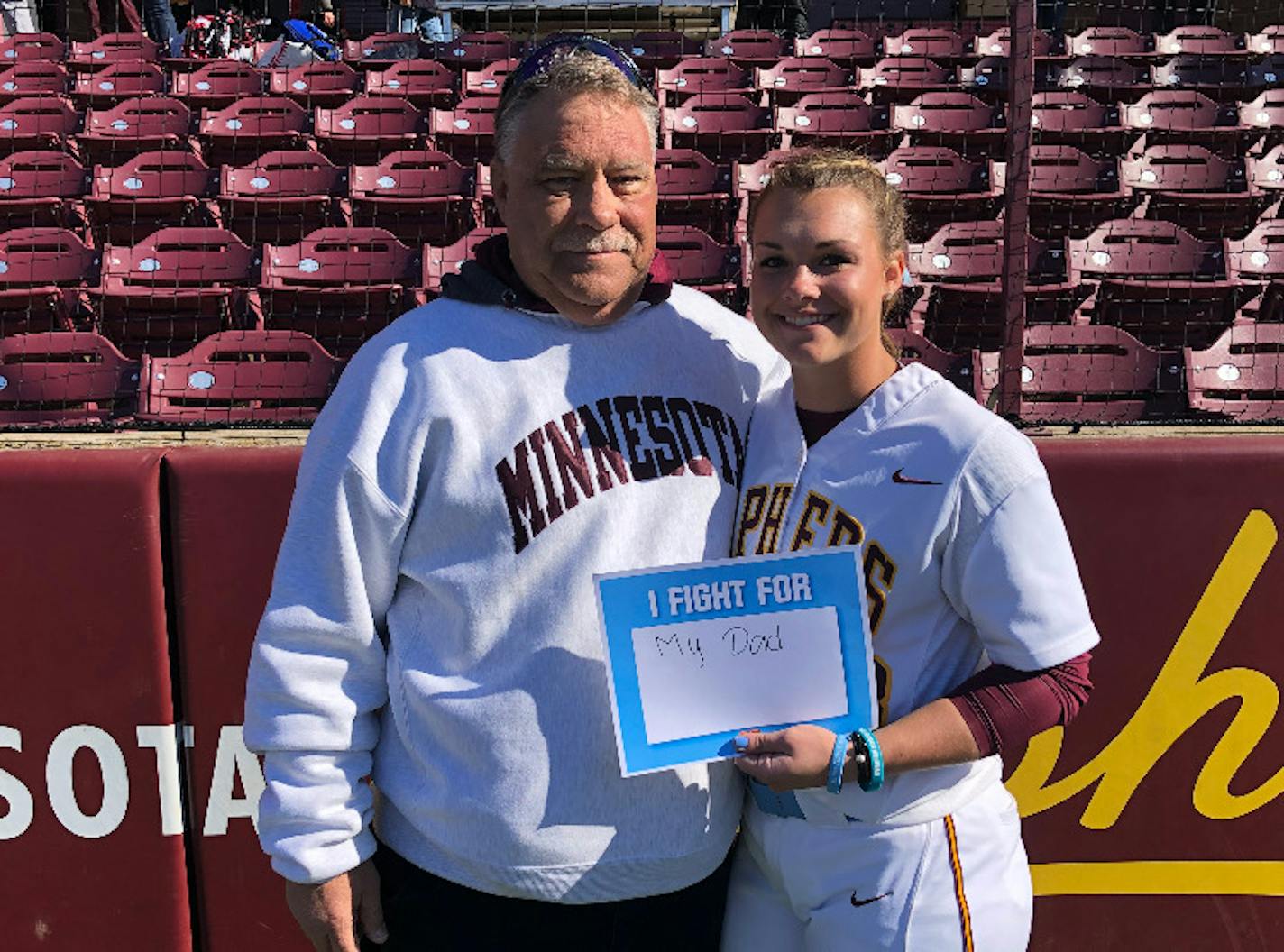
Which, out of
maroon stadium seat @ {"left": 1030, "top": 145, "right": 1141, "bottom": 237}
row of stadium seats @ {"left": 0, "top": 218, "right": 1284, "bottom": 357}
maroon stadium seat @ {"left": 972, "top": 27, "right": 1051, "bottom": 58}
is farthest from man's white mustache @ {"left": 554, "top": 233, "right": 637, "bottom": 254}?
maroon stadium seat @ {"left": 972, "top": 27, "right": 1051, "bottom": 58}

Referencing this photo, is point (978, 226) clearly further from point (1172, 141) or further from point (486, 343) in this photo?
point (486, 343)

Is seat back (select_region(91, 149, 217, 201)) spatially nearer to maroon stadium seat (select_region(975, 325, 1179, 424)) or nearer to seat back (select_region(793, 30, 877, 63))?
maroon stadium seat (select_region(975, 325, 1179, 424))

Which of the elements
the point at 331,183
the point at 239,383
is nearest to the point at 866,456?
the point at 239,383

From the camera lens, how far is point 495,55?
34.5 ft

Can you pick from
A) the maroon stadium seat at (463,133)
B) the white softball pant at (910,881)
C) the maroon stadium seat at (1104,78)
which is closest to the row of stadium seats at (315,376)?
the maroon stadium seat at (463,133)

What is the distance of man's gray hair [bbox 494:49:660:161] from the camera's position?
1371 mm

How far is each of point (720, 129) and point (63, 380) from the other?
4736mm

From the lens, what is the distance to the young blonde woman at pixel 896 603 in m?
1.31

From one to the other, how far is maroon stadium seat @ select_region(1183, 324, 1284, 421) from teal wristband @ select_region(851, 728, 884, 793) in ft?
14.7

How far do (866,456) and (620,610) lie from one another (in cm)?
35

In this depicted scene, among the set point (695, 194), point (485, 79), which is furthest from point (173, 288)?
point (485, 79)

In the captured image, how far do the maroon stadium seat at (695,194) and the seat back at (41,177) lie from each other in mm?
3685

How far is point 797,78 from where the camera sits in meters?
9.34

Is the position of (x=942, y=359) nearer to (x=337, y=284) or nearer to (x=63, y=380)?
(x=337, y=284)
